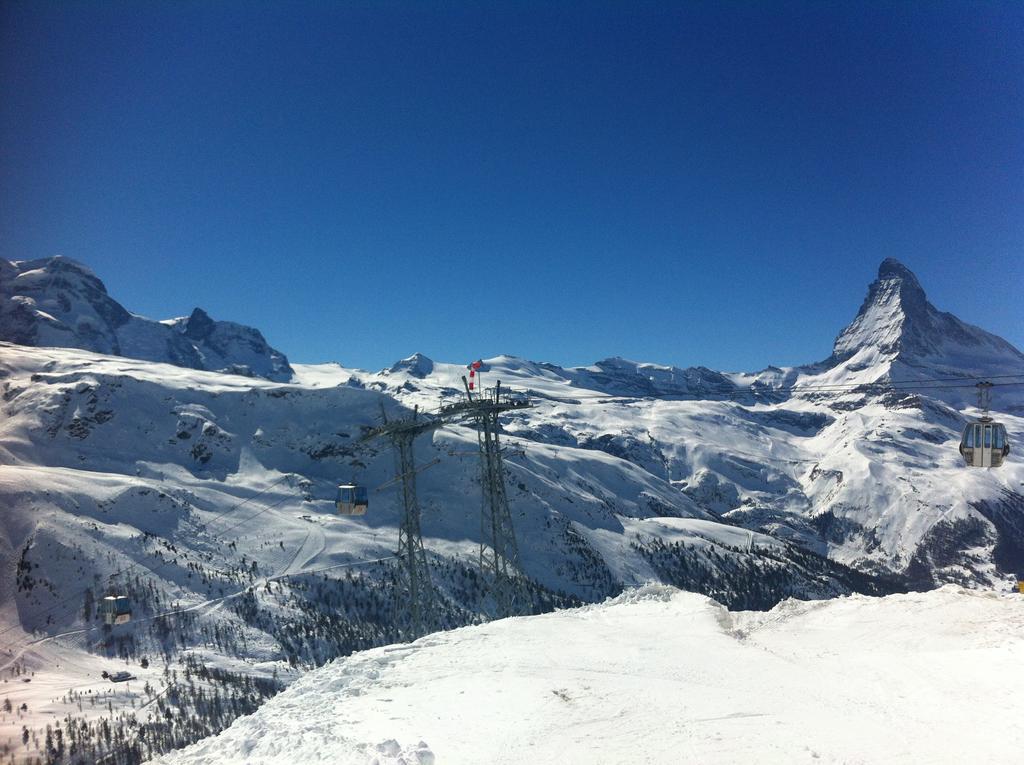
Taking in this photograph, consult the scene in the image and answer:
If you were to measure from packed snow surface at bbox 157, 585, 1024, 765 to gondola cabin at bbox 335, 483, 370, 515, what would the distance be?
21.8 metres

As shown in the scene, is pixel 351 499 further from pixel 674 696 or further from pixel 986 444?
pixel 986 444

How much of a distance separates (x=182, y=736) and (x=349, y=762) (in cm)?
13014

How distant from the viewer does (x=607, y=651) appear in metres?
27.6

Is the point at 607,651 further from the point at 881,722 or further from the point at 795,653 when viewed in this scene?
the point at 881,722

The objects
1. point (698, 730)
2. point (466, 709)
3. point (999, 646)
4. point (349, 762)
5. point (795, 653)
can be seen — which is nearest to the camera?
point (349, 762)

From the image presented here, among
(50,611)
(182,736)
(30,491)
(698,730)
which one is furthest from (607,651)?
(30,491)

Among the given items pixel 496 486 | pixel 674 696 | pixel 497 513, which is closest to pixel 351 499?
pixel 496 486

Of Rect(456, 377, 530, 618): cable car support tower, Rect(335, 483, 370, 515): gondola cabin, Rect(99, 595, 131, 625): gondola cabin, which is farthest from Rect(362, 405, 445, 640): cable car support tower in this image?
Rect(99, 595, 131, 625): gondola cabin

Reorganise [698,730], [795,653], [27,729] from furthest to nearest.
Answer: [27,729] → [795,653] → [698,730]

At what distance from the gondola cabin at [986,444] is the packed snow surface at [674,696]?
6513 millimetres

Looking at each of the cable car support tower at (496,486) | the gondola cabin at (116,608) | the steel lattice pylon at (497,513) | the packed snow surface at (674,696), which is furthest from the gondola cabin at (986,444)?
the gondola cabin at (116,608)

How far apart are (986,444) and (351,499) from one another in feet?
Result: 127

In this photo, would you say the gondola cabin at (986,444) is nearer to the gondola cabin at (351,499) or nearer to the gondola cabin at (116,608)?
the gondola cabin at (351,499)

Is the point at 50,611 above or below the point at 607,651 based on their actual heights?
below
